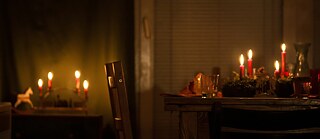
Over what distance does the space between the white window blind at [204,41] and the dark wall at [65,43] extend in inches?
10.7

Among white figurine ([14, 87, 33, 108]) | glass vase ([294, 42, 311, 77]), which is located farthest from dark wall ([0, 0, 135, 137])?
glass vase ([294, 42, 311, 77])

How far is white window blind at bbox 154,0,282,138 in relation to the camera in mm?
4113

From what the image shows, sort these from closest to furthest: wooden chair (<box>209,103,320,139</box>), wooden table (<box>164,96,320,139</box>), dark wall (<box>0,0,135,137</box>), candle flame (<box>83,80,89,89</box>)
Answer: wooden chair (<box>209,103,320,139</box>), wooden table (<box>164,96,320,139</box>), candle flame (<box>83,80,89,89</box>), dark wall (<box>0,0,135,137</box>)

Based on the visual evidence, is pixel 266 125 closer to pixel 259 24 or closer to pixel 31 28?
pixel 259 24

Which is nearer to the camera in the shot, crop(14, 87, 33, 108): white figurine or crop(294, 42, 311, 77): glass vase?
crop(294, 42, 311, 77): glass vase

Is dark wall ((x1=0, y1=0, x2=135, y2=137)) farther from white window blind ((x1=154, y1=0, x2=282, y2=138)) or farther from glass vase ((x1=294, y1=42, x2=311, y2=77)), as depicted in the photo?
glass vase ((x1=294, y1=42, x2=311, y2=77))

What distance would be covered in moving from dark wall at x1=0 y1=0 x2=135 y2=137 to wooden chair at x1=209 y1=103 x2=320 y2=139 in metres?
2.16

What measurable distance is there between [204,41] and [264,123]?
7.37 ft

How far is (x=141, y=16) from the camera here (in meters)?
4.04

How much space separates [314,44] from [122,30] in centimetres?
A: 150

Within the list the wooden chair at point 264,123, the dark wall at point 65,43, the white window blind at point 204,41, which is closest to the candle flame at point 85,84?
the dark wall at point 65,43

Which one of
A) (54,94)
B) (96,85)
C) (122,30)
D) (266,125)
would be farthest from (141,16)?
(266,125)

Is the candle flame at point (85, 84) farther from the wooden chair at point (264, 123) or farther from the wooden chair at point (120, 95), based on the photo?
the wooden chair at point (264, 123)

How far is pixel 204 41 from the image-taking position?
4125 millimetres
